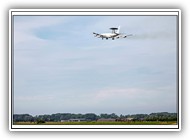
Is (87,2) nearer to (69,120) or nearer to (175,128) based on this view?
(69,120)

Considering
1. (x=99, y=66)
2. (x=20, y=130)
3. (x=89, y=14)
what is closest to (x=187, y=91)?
(x=99, y=66)

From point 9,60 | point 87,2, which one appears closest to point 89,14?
point 87,2

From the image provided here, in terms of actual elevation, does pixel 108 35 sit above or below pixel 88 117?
above

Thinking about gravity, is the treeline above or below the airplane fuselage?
below

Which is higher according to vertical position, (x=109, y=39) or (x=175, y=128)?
(x=109, y=39)

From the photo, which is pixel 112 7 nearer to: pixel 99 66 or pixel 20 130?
pixel 99 66

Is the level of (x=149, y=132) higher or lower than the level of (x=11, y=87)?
lower

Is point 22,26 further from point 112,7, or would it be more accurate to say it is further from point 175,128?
point 175,128

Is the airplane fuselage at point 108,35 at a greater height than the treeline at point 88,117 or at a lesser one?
greater

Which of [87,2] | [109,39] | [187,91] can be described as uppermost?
[87,2]
